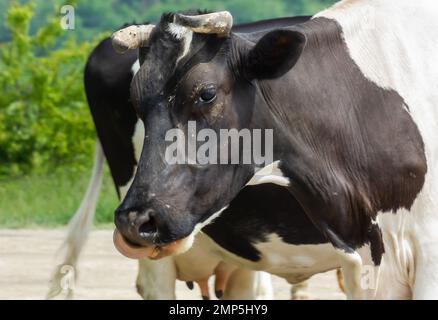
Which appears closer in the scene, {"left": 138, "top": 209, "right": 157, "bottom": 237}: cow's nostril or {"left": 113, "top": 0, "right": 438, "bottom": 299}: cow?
{"left": 138, "top": 209, "right": 157, "bottom": 237}: cow's nostril

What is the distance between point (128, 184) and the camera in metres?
7.80

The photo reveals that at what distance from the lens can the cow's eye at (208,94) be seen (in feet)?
A: 17.7

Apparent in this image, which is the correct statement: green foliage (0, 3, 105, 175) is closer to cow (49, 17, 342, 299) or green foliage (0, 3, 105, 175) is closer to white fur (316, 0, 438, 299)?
cow (49, 17, 342, 299)

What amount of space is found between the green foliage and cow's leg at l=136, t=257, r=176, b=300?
334 inches

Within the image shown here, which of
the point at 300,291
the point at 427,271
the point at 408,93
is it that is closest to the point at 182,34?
the point at 408,93

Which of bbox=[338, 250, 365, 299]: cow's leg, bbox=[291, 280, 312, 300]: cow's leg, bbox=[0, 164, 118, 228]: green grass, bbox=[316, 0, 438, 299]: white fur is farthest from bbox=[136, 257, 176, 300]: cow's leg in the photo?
bbox=[0, 164, 118, 228]: green grass

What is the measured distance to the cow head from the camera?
530 cm

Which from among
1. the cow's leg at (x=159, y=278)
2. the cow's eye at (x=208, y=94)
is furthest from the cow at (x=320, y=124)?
the cow's leg at (x=159, y=278)

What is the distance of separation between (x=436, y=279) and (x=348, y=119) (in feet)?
2.64

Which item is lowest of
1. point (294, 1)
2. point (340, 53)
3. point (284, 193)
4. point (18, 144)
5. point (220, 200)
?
point (294, 1)

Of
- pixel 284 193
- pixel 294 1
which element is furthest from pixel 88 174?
pixel 294 1

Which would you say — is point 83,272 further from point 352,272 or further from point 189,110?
point 189,110

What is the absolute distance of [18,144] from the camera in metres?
16.9

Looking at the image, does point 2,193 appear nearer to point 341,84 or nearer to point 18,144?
point 18,144
